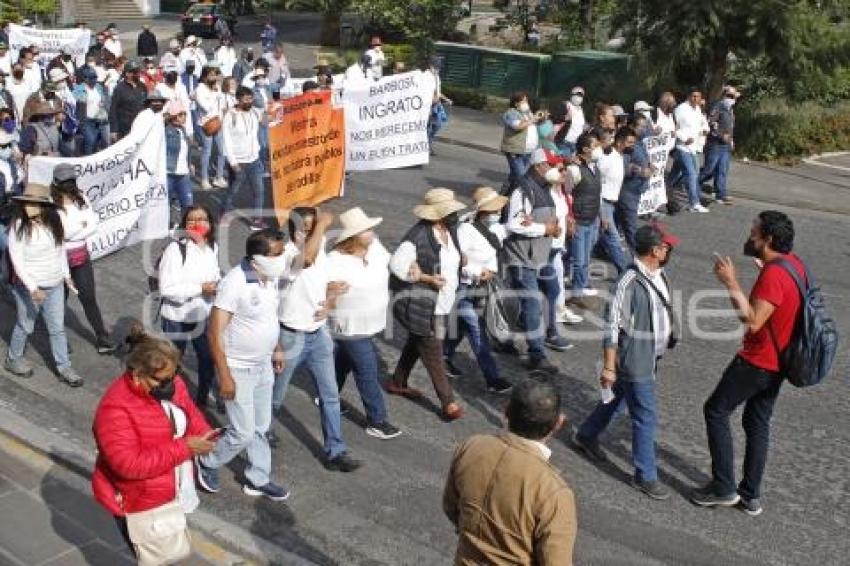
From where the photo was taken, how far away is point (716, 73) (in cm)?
1897

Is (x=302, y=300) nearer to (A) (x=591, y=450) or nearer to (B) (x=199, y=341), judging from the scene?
(B) (x=199, y=341)

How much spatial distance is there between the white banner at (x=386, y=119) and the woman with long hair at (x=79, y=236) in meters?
6.36

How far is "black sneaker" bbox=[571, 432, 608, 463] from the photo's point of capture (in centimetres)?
691

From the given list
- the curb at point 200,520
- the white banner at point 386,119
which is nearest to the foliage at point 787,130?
the white banner at point 386,119

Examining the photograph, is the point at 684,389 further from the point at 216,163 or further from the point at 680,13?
the point at 680,13

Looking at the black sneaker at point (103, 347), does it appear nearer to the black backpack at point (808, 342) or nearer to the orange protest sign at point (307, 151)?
the orange protest sign at point (307, 151)

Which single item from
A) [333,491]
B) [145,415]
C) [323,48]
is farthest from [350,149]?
[323,48]

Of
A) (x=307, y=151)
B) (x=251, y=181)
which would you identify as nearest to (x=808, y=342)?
(x=307, y=151)

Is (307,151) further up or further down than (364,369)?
further up

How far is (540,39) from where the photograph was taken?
30.0 m

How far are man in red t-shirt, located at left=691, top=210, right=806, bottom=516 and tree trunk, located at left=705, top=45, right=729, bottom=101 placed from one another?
44.3 ft

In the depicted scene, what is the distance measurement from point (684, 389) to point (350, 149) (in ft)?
25.6

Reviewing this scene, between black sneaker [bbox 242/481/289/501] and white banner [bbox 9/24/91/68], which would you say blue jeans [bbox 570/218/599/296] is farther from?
white banner [bbox 9/24/91/68]

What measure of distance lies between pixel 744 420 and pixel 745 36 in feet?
43.9
